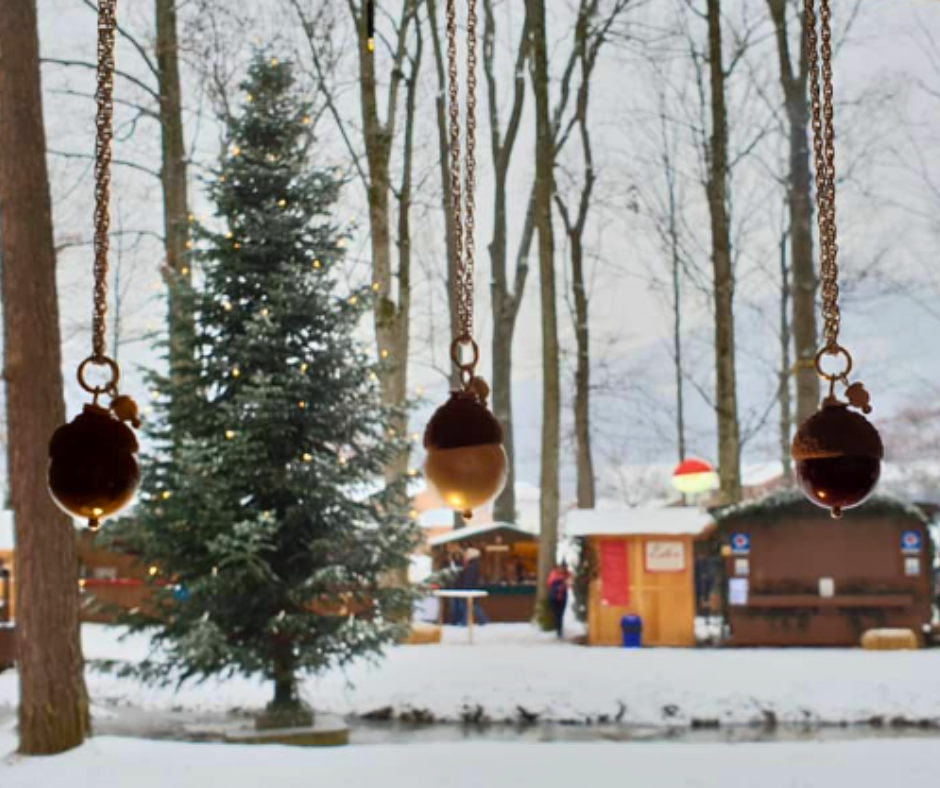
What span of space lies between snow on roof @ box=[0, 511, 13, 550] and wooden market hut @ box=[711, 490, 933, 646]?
16735mm

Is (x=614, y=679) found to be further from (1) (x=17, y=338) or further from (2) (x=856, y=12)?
(2) (x=856, y=12)

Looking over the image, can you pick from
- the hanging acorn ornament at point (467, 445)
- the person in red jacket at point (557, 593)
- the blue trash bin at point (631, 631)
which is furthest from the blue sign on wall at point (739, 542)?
the hanging acorn ornament at point (467, 445)

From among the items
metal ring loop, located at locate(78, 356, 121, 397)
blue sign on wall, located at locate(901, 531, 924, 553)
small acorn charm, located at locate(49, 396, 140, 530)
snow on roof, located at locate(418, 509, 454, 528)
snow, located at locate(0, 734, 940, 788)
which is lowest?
snow, located at locate(0, 734, 940, 788)

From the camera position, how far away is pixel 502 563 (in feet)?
92.8

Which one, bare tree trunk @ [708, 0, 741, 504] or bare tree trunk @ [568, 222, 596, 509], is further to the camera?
bare tree trunk @ [568, 222, 596, 509]

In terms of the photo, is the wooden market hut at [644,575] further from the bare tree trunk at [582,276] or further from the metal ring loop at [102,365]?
the metal ring loop at [102,365]

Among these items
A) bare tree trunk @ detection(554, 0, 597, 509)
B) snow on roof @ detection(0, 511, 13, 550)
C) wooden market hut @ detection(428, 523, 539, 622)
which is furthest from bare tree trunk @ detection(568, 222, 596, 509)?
snow on roof @ detection(0, 511, 13, 550)

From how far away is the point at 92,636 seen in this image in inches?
960

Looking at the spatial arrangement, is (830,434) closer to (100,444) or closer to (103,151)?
(100,444)

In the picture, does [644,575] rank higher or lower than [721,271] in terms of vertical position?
lower

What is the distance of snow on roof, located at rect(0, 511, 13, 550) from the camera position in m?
29.4

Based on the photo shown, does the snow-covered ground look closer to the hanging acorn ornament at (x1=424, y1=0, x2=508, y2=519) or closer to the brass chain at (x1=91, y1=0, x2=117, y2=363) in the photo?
the hanging acorn ornament at (x1=424, y1=0, x2=508, y2=519)

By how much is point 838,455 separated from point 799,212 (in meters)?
17.8

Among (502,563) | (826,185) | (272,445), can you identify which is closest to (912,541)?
(502,563)
